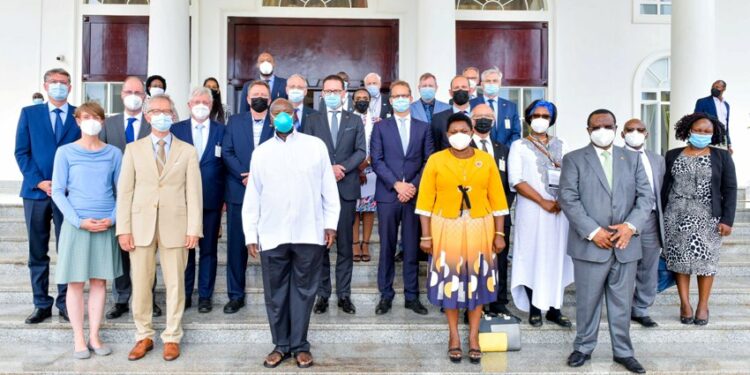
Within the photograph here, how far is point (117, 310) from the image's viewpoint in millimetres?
5188

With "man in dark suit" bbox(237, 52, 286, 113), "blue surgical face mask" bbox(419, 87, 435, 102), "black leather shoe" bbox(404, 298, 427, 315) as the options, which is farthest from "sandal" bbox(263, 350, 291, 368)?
"blue surgical face mask" bbox(419, 87, 435, 102)

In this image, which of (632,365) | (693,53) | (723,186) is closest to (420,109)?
(723,186)

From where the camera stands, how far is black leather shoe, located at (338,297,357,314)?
214 inches

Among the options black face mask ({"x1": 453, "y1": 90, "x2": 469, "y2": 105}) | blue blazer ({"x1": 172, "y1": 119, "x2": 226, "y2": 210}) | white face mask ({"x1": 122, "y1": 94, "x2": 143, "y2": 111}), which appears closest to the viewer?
white face mask ({"x1": 122, "y1": 94, "x2": 143, "y2": 111})

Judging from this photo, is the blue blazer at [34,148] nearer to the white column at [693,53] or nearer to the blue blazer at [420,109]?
the blue blazer at [420,109]

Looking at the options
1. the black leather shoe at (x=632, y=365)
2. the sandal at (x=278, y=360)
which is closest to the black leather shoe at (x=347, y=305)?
the sandal at (x=278, y=360)

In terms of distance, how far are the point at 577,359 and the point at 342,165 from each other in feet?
8.34

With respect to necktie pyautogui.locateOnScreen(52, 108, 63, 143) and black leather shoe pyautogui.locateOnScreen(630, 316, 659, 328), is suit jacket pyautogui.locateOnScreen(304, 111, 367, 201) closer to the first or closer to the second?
necktie pyautogui.locateOnScreen(52, 108, 63, 143)

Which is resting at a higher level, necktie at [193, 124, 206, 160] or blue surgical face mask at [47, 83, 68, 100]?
blue surgical face mask at [47, 83, 68, 100]

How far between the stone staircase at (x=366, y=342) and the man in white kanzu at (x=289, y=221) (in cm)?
36

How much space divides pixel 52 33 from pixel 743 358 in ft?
37.8

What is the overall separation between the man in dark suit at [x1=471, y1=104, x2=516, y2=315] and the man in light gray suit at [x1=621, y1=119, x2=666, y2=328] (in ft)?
3.53

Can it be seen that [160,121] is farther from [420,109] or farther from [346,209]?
[420,109]

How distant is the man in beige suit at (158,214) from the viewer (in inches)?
176
